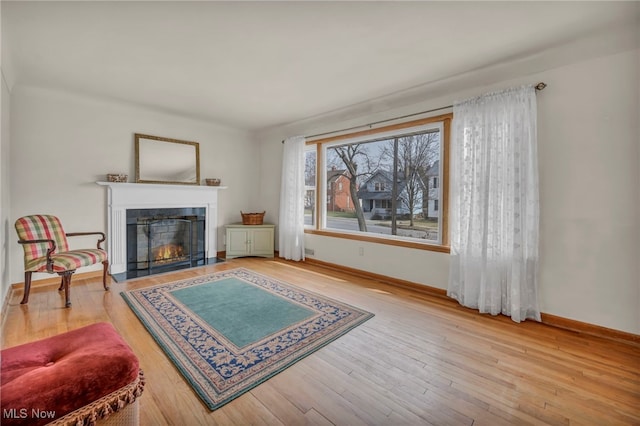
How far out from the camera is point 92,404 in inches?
42.6

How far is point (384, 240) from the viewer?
3920mm

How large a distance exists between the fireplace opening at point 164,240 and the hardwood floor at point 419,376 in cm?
141

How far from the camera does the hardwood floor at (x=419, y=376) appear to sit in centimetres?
151

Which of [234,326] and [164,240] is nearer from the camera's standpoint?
[234,326]

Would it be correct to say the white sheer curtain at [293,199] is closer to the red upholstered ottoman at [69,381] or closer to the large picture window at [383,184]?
the large picture window at [383,184]

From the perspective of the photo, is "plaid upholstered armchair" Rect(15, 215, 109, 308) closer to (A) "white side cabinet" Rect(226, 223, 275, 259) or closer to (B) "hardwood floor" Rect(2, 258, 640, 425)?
(B) "hardwood floor" Rect(2, 258, 640, 425)

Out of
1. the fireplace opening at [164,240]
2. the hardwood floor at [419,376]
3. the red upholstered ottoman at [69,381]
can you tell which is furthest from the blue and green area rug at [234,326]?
the fireplace opening at [164,240]

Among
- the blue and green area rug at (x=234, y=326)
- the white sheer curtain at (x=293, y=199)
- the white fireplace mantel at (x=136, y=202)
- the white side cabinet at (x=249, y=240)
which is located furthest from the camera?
the white side cabinet at (x=249, y=240)

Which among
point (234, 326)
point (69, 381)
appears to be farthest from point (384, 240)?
point (69, 381)

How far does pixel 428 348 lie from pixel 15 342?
3.28m

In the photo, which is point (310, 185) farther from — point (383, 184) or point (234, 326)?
point (234, 326)

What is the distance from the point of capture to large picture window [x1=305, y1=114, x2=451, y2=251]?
3.54 m

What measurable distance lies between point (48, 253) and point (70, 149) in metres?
1.61

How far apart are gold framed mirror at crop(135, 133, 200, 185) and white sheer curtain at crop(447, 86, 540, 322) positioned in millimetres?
4174
